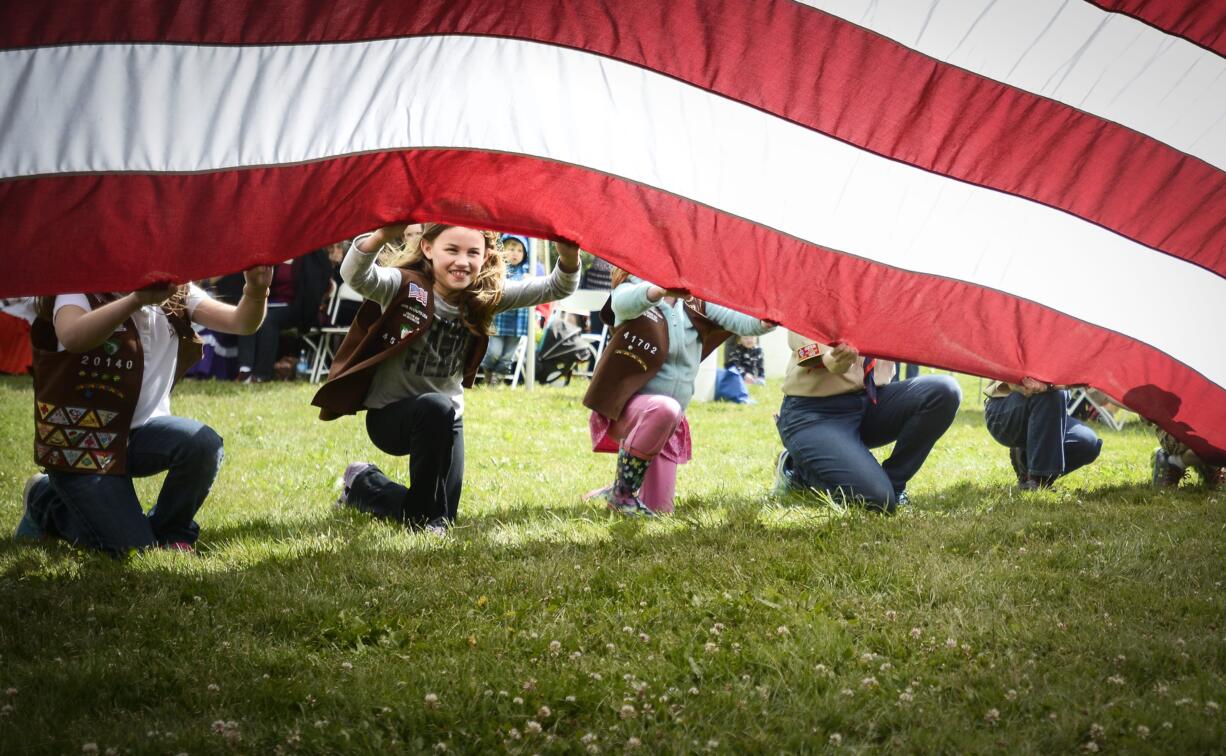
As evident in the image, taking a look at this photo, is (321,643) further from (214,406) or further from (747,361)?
(747,361)

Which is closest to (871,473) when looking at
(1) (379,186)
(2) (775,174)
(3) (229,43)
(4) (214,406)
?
(2) (775,174)

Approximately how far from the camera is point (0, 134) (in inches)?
145

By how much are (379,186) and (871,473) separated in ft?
8.97

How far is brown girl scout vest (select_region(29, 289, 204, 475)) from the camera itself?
4262mm

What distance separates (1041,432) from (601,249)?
2.95m

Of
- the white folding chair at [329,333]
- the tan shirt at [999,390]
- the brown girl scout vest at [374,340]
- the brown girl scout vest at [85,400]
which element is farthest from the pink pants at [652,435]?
the white folding chair at [329,333]

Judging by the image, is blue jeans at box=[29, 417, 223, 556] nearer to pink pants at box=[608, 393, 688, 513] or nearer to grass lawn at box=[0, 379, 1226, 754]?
grass lawn at box=[0, 379, 1226, 754]

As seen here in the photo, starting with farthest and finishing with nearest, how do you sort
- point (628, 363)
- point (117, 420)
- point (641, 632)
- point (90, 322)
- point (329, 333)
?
point (329, 333) < point (628, 363) < point (117, 420) < point (90, 322) < point (641, 632)

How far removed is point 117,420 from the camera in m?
4.38

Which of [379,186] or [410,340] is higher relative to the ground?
[379,186]

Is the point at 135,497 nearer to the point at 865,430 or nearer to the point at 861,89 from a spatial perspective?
the point at 861,89

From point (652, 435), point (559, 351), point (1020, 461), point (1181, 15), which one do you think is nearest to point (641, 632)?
point (652, 435)

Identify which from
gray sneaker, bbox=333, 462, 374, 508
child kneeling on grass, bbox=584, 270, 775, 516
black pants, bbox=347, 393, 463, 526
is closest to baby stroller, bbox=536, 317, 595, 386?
child kneeling on grass, bbox=584, 270, 775, 516

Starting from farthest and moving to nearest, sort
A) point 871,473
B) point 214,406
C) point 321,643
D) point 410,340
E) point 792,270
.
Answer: point 214,406 → point 871,473 → point 410,340 → point 792,270 → point 321,643
